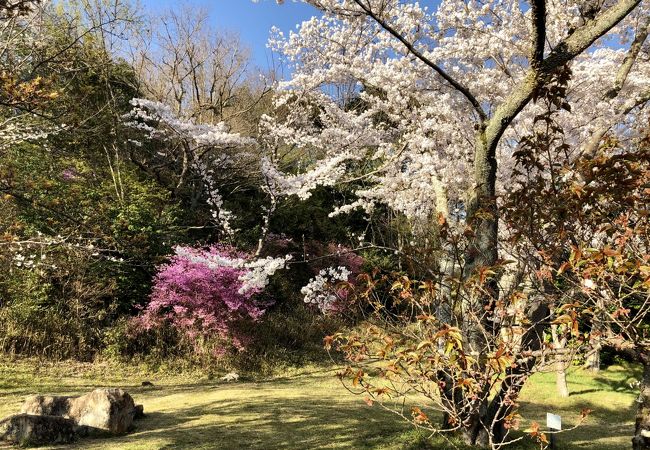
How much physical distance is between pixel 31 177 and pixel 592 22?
12229mm

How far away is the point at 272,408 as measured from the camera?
6.57 metres

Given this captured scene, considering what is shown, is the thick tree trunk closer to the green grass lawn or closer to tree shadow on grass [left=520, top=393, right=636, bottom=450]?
the green grass lawn

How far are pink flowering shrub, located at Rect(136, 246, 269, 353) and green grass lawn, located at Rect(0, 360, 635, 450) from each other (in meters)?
1.09

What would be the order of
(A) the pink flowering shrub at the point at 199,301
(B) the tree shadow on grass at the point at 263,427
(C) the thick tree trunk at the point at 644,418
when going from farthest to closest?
(A) the pink flowering shrub at the point at 199,301, (B) the tree shadow on grass at the point at 263,427, (C) the thick tree trunk at the point at 644,418

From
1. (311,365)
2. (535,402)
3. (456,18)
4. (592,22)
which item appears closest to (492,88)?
(456,18)

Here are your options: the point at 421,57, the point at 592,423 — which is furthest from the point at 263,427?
the point at 592,423

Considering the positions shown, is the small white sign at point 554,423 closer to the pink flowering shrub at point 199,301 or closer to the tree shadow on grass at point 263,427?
the tree shadow on grass at point 263,427

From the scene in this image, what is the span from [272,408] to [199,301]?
4.08 m

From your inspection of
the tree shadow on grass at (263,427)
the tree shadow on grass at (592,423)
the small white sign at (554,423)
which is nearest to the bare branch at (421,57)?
the small white sign at (554,423)

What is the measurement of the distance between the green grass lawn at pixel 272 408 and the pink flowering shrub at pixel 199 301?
3.59ft

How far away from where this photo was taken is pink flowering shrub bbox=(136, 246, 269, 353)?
983cm

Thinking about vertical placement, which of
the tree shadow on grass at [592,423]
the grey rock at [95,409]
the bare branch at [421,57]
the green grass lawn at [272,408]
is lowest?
the tree shadow on grass at [592,423]

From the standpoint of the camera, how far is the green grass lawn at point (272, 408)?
16.5 feet

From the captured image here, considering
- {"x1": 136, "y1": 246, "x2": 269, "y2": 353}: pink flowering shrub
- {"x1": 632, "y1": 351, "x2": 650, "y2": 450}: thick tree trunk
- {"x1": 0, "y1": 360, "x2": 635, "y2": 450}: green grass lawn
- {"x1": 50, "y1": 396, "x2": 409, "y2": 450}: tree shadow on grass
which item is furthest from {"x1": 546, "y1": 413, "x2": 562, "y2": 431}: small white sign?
{"x1": 136, "y1": 246, "x2": 269, "y2": 353}: pink flowering shrub
